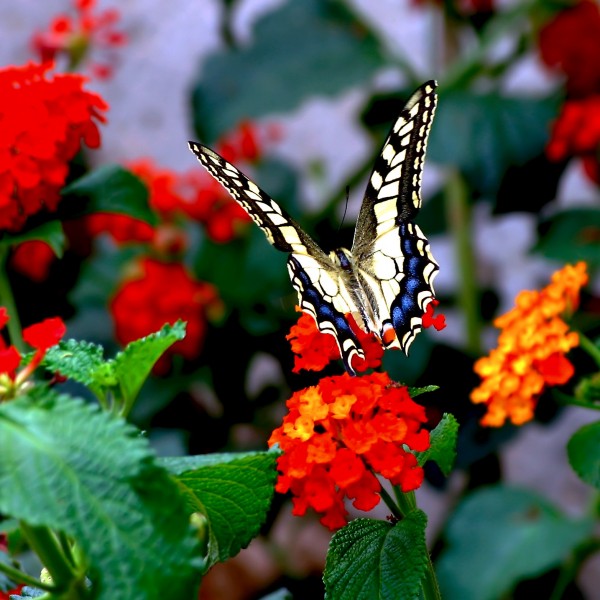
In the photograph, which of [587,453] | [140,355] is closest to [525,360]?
[587,453]

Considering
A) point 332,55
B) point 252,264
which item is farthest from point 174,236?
Answer: point 332,55

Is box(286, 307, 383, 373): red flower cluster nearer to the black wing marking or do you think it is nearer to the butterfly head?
the black wing marking

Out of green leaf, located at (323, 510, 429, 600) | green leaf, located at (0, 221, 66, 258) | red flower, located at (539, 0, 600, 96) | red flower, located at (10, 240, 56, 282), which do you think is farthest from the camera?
red flower, located at (539, 0, 600, 96)

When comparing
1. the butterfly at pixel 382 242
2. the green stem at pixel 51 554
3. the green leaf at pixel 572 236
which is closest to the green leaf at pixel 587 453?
the butterfly at pixel 382 242

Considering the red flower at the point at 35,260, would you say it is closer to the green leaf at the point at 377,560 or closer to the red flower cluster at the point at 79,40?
the red flower cluster at the point at 79,40

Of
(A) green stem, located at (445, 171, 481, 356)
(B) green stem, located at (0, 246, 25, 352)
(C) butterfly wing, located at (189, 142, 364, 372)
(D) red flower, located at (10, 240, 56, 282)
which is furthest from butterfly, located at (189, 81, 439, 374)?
(A) green stem, located at (445, 171, 481, 356)

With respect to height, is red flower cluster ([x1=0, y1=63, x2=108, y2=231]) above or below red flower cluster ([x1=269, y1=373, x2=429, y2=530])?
above
